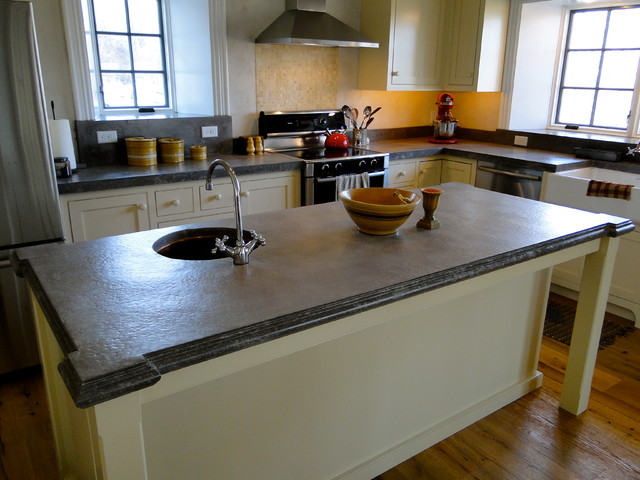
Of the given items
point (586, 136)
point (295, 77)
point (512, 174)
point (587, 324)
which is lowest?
point (587, 324)

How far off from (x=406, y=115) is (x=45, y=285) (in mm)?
4039

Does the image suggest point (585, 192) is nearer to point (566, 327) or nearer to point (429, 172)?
point (566, 327)

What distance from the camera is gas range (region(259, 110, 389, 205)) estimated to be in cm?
360

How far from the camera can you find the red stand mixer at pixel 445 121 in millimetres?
4539

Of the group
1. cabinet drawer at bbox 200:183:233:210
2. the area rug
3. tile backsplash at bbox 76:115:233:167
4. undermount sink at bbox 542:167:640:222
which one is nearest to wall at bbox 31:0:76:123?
tile backsplash at bbox 76:115:233:167

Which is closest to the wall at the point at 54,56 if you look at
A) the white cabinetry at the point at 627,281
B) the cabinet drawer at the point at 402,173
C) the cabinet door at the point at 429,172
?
the cabinet drawer at the point at 402,173

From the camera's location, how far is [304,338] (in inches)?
51.9

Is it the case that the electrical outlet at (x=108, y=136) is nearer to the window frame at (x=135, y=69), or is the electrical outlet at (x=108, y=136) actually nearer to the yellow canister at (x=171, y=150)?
the yellow canister at (x=171, y=150)

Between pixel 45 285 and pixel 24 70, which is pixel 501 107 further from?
pixel 45 285

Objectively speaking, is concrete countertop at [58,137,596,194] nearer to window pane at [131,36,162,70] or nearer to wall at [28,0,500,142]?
wall at [28,0,500,142]

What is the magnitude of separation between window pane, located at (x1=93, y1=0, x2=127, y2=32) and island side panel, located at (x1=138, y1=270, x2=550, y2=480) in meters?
3.02

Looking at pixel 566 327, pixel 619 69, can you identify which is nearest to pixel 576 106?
pixel 619 69

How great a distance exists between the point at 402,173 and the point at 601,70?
1.85 metres

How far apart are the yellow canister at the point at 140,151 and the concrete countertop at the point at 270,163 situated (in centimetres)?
7
